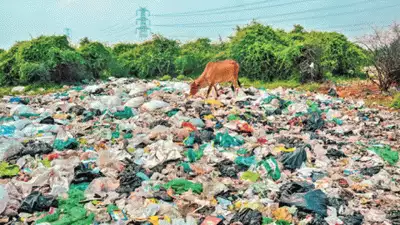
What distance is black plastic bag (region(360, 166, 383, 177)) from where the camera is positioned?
14.8 feet

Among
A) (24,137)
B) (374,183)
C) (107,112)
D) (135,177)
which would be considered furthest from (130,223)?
(107,112)

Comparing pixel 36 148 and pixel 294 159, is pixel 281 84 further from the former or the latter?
pixel 36 148

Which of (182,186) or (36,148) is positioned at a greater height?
(36,148)

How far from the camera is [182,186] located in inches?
152

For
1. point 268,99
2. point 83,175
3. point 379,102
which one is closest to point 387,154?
point 268,99

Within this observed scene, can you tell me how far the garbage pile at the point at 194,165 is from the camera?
3.44 meters

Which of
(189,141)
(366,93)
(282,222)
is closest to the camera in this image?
(282,222)

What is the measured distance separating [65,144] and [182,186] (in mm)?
2137

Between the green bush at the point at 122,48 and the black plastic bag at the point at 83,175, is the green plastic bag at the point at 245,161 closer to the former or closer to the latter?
the black plastic bag at the point at 83,175

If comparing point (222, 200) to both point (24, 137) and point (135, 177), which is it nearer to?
point (135, 177)

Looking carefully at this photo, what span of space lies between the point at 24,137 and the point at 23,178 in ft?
5.48

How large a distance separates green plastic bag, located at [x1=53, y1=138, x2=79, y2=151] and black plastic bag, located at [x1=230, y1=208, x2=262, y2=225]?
2.81 m

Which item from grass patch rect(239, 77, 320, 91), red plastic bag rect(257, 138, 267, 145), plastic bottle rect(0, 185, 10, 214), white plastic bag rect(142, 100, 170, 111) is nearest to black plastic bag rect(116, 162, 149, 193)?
plastic bottle rect(0, 185, 10, 214)

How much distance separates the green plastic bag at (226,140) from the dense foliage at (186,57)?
28.2 feet
